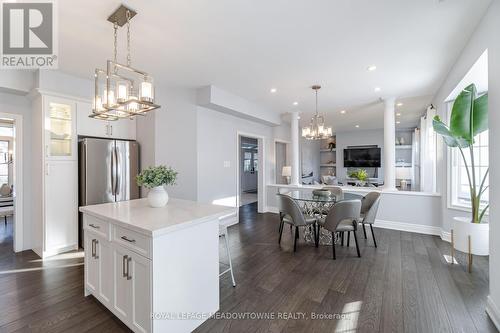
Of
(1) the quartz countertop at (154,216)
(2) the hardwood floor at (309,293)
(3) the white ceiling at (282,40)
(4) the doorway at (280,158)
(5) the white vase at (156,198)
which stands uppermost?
(3) the white ceiling at (282,40)

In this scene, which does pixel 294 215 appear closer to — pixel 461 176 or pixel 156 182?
pixel 156 182

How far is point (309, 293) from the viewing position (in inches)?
90.6

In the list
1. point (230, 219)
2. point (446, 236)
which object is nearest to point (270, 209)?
point (230, 219)

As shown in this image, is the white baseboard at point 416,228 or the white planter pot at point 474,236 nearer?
the white planter pot at point 474,236

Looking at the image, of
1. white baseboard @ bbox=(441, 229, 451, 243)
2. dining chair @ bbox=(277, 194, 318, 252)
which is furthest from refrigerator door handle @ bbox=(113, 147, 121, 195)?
white baseboard @ bbox=(441, 229, 451, 243)

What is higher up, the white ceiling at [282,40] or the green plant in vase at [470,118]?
the white ceiling at [282,40]

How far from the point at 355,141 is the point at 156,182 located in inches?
371

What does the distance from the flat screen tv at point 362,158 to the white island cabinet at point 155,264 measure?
8873 mm

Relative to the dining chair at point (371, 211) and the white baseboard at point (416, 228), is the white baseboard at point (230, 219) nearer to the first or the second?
the dining chair at point (371, 211)

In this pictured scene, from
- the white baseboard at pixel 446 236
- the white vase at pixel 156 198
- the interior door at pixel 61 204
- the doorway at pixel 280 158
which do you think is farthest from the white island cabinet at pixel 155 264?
the doorway at pixel 280 158

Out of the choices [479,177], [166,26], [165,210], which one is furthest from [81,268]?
[479,177]

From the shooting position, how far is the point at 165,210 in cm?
209

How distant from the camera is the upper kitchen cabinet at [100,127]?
354 cm

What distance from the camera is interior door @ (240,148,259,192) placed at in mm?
10143
